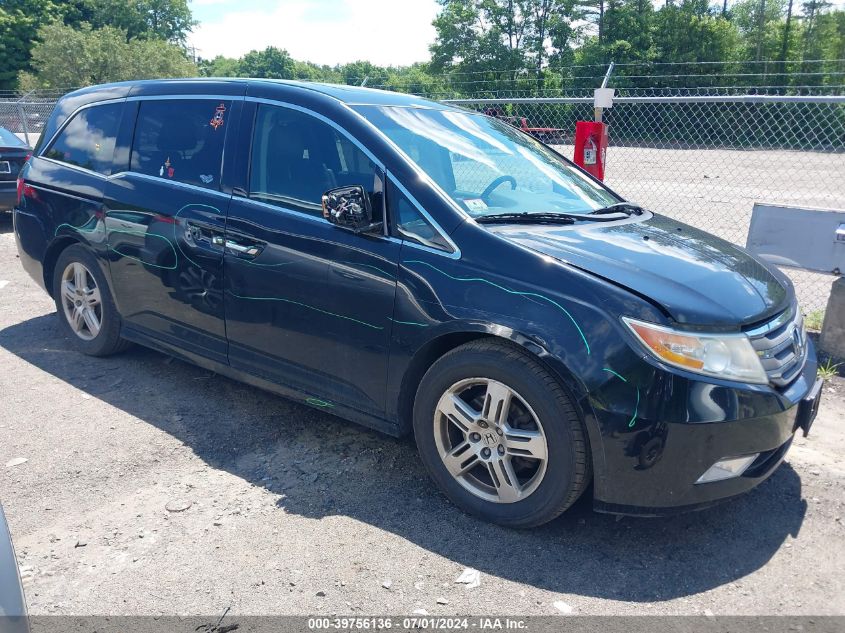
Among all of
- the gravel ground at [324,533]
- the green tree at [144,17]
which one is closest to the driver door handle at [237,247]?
the gravel ground at [324,533]

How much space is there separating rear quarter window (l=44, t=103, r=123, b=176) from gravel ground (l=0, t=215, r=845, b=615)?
5.45ft

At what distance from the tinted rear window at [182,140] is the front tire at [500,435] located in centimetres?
187

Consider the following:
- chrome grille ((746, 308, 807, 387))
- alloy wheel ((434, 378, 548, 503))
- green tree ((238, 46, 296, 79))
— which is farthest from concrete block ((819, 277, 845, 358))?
green tree ((238, 46, 296, 79))

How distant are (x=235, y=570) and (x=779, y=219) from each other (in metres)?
4.50

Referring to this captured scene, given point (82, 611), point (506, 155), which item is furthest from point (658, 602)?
point (506, 155)

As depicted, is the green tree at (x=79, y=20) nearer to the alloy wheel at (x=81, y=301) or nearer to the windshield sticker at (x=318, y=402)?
the alloy wheel at (x=81, y=301)

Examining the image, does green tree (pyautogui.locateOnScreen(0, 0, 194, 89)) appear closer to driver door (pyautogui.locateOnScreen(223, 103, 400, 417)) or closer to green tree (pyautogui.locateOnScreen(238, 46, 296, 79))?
green tree (pyautogui.locateOnScreen(238, 46, 296, 79))

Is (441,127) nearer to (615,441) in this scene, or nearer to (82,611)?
(615,441)

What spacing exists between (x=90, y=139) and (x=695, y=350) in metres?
4.16

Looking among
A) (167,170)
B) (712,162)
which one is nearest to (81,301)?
(167,170)

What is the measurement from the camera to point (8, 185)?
9.24m

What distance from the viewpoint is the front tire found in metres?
2.84

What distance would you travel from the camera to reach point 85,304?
16.3 ft

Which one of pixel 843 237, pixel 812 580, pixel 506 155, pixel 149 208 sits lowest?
pixel 812 580
